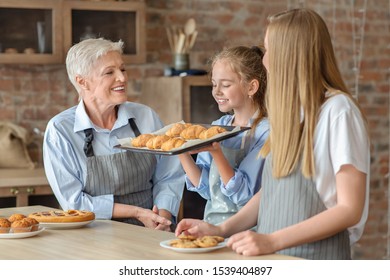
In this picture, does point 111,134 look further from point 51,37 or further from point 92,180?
point 51,37

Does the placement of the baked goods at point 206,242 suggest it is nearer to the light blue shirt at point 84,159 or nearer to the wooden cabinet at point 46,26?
Answer: the light blue shirt at point 84,159

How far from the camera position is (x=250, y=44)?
18.0 ft

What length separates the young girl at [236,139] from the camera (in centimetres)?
298

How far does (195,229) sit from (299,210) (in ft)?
1.12

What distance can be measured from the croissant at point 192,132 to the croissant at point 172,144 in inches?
2.4

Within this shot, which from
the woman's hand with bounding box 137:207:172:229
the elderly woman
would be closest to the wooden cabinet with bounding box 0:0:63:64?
the elderly woman

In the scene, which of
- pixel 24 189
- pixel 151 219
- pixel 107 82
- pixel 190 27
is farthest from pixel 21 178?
pixel 190 27

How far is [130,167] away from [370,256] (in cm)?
291

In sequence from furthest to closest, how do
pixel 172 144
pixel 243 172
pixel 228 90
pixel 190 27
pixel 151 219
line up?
pixel 190 27
pixel 151 219
pixel 228 90
pixel 243 172
pixel 172 144

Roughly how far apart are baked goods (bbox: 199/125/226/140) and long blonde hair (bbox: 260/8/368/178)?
61 cm

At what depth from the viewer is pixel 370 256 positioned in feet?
18.9

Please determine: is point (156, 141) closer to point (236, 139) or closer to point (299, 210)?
point (236, 139)

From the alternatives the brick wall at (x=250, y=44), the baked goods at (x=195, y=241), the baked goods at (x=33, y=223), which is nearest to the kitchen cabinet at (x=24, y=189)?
the brick wall at (x=250, y=44)
